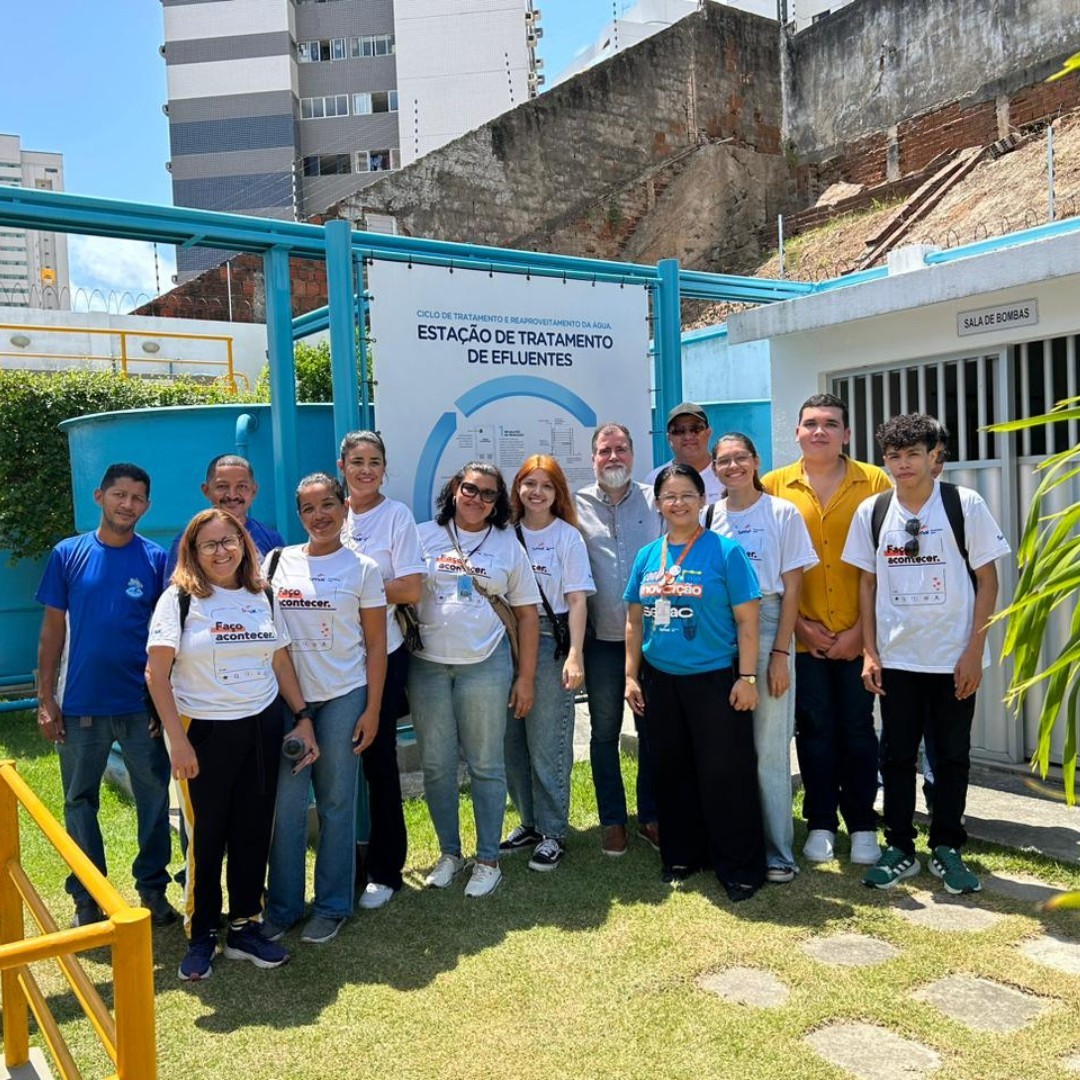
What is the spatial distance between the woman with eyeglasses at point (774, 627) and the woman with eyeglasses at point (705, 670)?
100 millimetres

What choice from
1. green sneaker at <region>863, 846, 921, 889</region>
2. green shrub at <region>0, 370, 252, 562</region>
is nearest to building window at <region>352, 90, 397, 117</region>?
green shrub at <region>0, 370, 252, 562</region>

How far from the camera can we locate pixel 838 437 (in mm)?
4699

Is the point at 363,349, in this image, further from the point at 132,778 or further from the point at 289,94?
the point at 289,94

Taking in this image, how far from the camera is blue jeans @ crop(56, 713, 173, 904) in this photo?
13.9ft

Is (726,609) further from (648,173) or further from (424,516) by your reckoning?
(648,173)

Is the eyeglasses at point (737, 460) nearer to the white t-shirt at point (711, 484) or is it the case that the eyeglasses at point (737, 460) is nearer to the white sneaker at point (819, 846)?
the white t-shirt at point (711, 484)

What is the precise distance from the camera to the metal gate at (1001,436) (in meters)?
5.59

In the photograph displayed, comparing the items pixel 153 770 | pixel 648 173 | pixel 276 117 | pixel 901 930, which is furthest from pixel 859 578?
pixel 276 117

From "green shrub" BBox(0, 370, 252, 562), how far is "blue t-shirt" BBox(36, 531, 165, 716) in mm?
6136

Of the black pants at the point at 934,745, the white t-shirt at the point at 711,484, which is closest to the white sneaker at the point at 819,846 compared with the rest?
the black pants at the point at 934,745

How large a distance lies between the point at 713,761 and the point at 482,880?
3.64 feet

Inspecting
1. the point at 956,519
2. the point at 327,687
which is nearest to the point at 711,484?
the point at 956,519

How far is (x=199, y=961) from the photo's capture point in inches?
150

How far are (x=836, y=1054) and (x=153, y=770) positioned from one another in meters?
2.83
